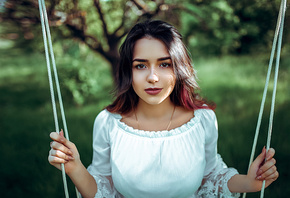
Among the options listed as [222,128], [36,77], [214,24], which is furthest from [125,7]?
[222,128]

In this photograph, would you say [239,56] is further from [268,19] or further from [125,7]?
[125,7]

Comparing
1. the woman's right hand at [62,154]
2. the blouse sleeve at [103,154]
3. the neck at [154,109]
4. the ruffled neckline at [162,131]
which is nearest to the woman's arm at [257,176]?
the ruffled neckline at [162,131]

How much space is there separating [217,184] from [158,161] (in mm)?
298

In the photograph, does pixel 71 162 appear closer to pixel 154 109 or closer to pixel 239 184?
pixel 154 109

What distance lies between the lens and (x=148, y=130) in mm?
1310

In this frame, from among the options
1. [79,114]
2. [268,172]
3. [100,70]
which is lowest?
[268,172]

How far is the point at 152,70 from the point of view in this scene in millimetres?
1186

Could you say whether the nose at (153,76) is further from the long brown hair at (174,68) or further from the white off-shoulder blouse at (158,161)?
the white off-shoulder blouse at (158,161)

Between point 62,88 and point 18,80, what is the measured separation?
0.57m

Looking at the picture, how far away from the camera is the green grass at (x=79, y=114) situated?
7.40 feet

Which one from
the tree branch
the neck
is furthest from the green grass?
the neck

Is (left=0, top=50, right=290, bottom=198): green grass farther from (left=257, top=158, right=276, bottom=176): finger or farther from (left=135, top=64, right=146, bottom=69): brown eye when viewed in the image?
(left=135, top=64, right=146, bottom=69): brown eye

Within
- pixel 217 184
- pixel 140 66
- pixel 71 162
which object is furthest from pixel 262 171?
pixel 71 162

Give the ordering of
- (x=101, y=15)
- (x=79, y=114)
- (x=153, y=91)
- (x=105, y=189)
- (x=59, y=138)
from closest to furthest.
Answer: (x=59, y=138), (x=153, y=91), (x=105, y=189), (x=101, y=15), (x=79, y=114)
